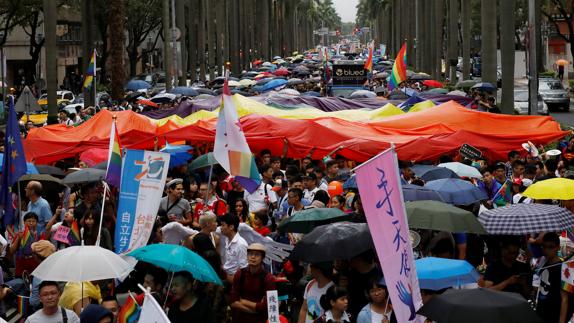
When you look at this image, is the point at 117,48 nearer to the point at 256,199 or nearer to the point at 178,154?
the point at 178,154

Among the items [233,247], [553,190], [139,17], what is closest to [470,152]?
[553,190]

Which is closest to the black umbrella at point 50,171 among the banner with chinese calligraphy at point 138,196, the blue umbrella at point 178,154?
the blue umbrella at point 178,154

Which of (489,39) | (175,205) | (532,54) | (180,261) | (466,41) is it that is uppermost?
(466,41)

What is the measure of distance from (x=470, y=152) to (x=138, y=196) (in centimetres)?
745

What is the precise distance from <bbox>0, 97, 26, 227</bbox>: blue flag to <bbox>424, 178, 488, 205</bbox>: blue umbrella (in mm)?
4624

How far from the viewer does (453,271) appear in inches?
333

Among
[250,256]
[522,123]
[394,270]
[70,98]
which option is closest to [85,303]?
[250,256]

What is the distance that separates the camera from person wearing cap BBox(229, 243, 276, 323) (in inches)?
374

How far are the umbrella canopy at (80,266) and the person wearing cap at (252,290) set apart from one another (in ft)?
3.44

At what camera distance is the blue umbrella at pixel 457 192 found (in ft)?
41.4

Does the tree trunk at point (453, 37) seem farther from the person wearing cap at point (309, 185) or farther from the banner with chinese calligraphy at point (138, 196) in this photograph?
the banner with chinese calligraphy at point (138, 196)

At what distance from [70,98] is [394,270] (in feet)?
140

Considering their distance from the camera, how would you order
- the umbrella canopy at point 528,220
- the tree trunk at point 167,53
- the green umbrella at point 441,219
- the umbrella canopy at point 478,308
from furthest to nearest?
the tree trunk at point 167,53 → the green umbrella at point 441,219 → the umbrella canopy at point 528,220 → the umbrella canopy at point 478,308

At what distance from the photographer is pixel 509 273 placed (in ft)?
31.5
